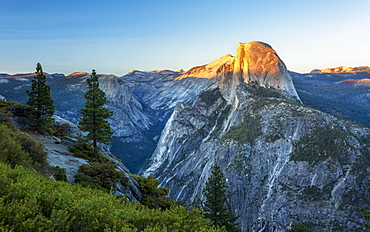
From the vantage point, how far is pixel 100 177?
72.5ft

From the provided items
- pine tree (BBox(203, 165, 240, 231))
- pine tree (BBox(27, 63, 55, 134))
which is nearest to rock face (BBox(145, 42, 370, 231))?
pine tree (BBox(203, 165, 240, 231))

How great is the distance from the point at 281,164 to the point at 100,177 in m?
63.4

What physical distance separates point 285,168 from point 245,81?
61520 mm

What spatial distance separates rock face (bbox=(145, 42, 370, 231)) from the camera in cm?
6006

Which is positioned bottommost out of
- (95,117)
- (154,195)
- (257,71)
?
(154,195)

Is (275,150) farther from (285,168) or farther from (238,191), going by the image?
(238,191)

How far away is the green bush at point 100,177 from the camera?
67.2 ft

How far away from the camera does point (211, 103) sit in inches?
5655

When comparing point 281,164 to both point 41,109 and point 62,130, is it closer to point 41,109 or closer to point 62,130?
point 62,130

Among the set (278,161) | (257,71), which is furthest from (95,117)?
(257,71)

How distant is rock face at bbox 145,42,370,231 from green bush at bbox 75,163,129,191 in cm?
5301

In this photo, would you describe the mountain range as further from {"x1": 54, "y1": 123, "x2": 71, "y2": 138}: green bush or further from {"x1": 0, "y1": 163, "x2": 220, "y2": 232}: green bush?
{"x1": 0, "y1": 163, "x2": 220, "y2": 232}: green bush

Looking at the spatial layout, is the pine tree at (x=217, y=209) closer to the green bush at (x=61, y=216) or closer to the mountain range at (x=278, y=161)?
the green bush at (x=61, y=216)

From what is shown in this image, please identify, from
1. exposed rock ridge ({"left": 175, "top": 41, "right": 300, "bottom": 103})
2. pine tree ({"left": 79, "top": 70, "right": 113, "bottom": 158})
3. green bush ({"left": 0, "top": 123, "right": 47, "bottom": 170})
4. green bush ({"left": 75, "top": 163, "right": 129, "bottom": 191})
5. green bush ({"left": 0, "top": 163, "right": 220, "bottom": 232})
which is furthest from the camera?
exposed rock ridge ({"left": 175, "top": 41, "right": 300, "bottom": 103})
